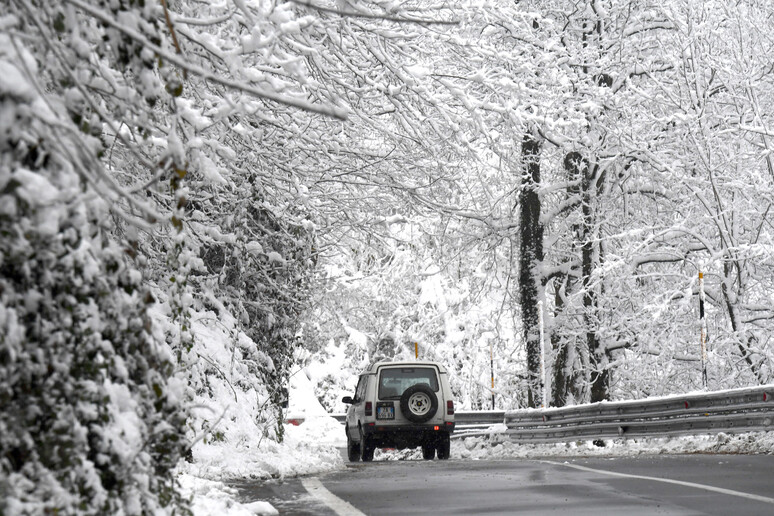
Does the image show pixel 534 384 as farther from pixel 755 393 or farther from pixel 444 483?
pixel 444 483

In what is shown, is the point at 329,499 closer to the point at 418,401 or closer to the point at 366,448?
the point at 418,401

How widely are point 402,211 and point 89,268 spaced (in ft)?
44.6

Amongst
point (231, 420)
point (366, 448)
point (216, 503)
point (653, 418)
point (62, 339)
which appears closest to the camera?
point (62, 339)

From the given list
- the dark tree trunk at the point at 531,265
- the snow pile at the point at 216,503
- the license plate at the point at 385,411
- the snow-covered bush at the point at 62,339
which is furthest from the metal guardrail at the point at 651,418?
the snow-covered bush at the point at 62,339

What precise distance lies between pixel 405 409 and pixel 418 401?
275 millimetres

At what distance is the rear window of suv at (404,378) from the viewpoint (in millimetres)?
21391

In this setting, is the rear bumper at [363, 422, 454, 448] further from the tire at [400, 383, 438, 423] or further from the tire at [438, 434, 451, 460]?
the tire at [400, 383, 438, 423]

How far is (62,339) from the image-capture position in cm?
383

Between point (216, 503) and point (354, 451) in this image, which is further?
point (354, 451)

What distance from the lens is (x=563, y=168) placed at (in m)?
28.1

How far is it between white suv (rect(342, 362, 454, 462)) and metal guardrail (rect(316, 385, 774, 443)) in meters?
2.12

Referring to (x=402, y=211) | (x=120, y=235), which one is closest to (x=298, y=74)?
(x=120, y=235)

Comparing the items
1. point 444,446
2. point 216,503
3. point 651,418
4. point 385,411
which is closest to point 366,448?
point 385,411

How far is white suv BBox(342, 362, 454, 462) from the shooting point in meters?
20.2
